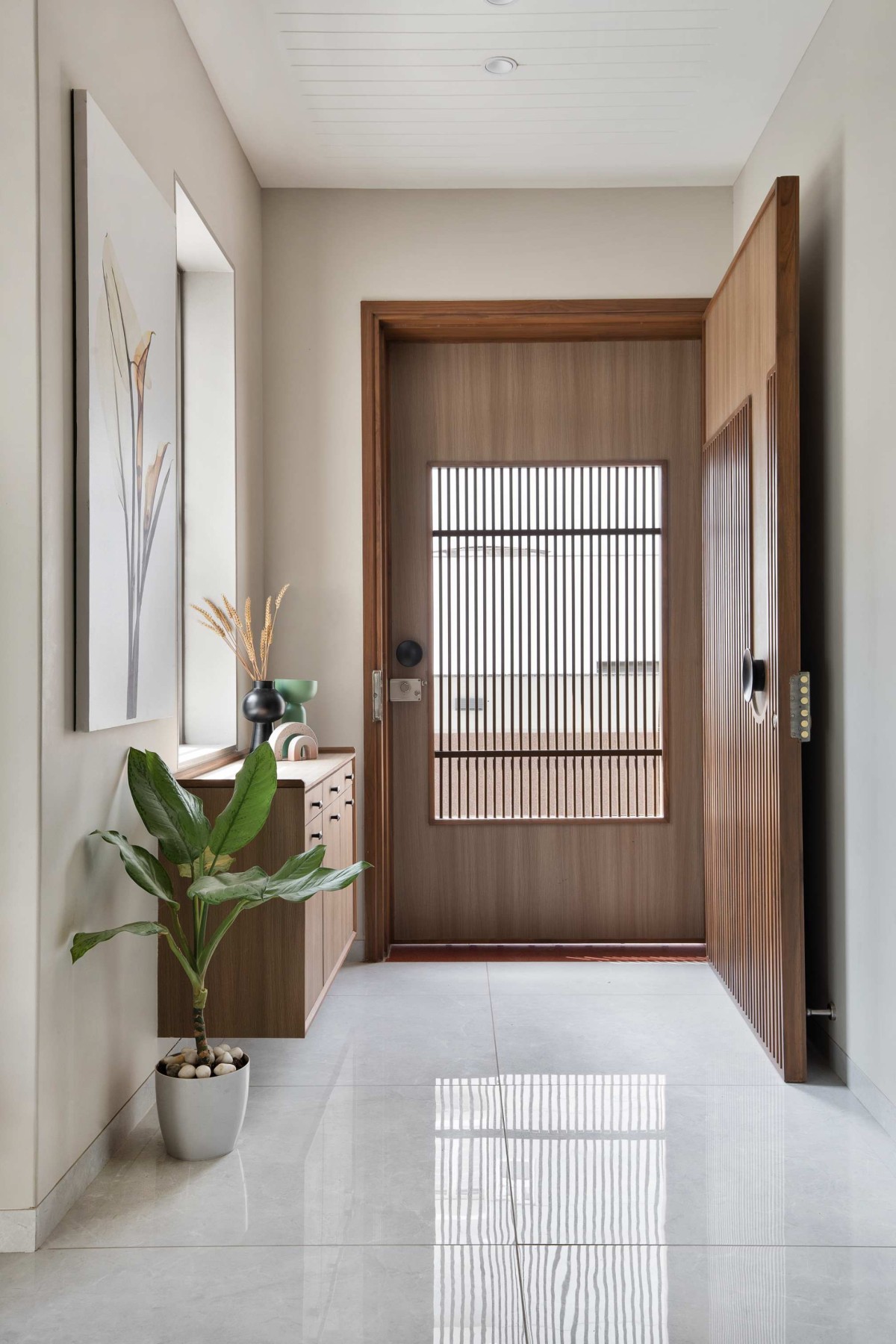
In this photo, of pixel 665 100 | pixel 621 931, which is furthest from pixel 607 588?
pixel 665 100

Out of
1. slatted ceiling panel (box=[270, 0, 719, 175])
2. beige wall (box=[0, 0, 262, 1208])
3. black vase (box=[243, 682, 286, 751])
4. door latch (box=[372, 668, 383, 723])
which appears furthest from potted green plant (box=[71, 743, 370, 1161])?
slatted ceiling panel (box=[270, 0, 719, 175])

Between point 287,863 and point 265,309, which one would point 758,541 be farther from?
point 265,309

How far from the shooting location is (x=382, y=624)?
4008 mm

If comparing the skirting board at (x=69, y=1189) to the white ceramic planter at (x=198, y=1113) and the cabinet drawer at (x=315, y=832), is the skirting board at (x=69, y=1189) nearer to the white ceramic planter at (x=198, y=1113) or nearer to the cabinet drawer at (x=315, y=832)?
the white ceramic planter at (x=198, y=1113)

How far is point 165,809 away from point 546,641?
2123 millimetres

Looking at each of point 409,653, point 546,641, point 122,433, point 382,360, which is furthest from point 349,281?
point 122,433

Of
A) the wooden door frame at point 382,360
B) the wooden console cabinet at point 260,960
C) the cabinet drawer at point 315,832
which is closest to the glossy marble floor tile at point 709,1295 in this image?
the wooden console cabinet at point 260,960

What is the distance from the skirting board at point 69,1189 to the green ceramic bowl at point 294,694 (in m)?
1.31

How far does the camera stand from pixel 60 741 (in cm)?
208

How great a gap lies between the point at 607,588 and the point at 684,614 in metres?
0.32

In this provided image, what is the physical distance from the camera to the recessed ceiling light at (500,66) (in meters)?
3.09

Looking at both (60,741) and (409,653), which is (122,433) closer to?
(60,741)

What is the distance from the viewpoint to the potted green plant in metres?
2.31

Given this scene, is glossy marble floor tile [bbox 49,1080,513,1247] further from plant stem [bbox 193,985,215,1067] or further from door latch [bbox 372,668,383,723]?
door latch [bbox 372,668,383,723]
